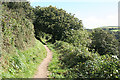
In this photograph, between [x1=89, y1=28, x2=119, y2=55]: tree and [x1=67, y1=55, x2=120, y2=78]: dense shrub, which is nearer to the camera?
[x1=67, y1=55, x2=120, y2=78]: dense shrub

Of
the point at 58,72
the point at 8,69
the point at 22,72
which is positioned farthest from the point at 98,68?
the point at 8,69

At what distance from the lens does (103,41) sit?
37.7 m

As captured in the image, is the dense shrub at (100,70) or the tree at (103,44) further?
the tree at (103,44)

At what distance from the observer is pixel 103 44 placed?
37.5 metres

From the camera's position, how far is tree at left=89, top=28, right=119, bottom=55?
37.3m

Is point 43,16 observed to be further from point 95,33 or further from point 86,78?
point 86,78

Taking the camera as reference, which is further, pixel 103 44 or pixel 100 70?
pixel 103 44

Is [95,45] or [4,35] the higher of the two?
[4,35]

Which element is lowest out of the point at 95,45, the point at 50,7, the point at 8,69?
the point at 95,45

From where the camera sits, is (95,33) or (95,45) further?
(95,33)

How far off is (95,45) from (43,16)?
1887 cm

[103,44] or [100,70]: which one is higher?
[100,70]

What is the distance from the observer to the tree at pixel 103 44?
37312 millimetres

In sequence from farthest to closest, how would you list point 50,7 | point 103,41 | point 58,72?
point 50,7
point 103,41
point 58,72
